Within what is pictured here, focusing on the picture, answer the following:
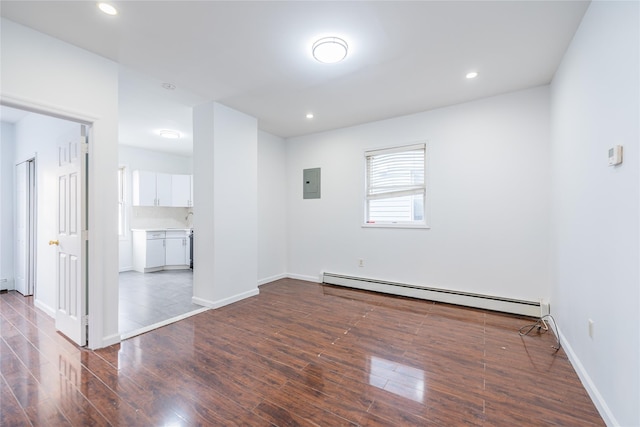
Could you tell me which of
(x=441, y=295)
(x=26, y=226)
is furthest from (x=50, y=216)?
(x=441, y=295)

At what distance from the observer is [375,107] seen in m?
3.79

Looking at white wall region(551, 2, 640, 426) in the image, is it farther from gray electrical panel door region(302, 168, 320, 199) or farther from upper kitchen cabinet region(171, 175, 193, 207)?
upper kitchen cabinet region(171, 175, 193, 207)

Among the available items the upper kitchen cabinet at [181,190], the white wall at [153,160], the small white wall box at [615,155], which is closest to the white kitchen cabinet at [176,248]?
the upper kitchen cabinet at [181,190]

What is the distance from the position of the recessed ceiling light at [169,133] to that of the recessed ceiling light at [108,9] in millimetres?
3098

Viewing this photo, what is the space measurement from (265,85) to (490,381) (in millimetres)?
3517

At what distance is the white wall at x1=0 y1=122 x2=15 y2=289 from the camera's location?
423cm

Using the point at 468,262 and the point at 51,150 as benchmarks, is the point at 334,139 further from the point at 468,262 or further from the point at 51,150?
the point at 51,150

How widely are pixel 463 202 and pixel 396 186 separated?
995 millimetres

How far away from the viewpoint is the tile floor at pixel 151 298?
323cm

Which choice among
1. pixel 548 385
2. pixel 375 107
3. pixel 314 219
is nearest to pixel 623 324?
pixel 548 385

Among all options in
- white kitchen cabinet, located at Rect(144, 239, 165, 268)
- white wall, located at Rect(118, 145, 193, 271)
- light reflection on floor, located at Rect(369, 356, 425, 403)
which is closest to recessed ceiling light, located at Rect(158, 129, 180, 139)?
white wall, located at Rect(118, 145, 193, 271)

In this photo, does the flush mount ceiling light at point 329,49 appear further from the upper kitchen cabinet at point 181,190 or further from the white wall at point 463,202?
the upper kitchen cabinet at point 181,190

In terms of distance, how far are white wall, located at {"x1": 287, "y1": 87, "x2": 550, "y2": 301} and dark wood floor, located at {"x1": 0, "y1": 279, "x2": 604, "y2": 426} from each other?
2.19ft

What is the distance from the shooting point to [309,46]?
7.84 feet
